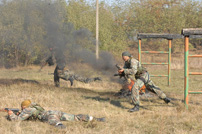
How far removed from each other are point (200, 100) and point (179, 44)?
20877 mm

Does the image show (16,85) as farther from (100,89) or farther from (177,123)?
(177,123)

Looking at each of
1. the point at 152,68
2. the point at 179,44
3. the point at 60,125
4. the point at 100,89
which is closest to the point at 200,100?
the point at 100,89

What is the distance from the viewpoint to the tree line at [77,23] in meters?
11.1

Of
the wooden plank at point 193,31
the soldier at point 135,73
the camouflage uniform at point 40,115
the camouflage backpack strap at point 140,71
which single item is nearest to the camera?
the camouflage uniform at point 40,115

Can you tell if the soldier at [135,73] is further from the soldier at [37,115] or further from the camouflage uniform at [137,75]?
the soldier at [37,115]

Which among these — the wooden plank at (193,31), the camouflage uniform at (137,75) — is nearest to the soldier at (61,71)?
the camouflage uniform at (137,75)

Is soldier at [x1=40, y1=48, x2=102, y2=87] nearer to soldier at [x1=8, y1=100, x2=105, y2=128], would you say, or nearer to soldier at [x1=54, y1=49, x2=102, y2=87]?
soldier at [x1=54, y1=49, x2=102, y2=87]

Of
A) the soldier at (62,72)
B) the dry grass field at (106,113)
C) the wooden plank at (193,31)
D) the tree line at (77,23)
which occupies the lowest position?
the dry grass field at (106,113)

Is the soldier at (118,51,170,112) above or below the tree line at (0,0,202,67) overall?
below

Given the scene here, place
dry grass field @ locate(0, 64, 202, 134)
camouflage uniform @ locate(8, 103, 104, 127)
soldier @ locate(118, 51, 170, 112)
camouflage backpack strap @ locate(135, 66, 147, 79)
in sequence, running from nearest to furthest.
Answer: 1. dry grass field @ locate(0, 64, 202, 134)
2. camouflage uniform @ locate(8, 103, 104, 127)
3. soldier @ locate(118, 51, 170, 112)
4. camouflage backpack strap @ locate(135, 66, 147, 79)

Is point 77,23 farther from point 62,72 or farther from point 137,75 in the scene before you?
point 137,75

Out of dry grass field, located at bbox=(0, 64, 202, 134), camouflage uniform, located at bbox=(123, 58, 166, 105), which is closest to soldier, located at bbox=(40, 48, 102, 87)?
dry grass field, located at bbox=(0, 64, 202, 134)

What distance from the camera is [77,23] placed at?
24109 mm

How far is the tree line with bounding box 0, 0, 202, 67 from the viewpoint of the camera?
1115 centimetres
